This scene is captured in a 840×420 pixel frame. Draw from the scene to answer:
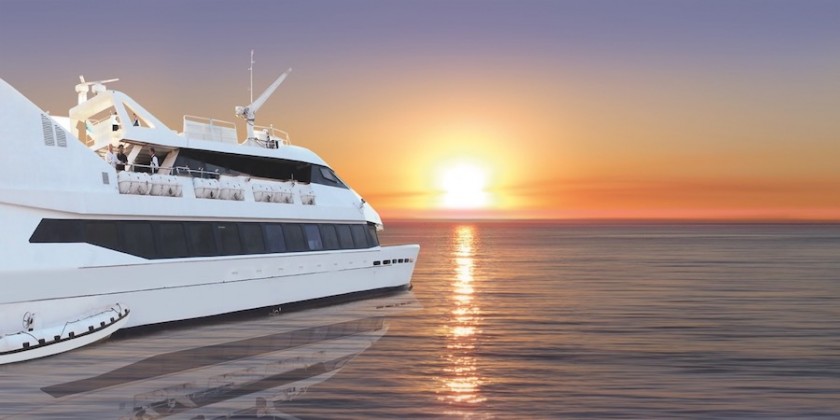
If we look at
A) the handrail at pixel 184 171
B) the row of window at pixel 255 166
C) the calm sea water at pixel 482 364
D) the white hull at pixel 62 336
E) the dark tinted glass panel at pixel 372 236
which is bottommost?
the calm sea water at pixel 482 364

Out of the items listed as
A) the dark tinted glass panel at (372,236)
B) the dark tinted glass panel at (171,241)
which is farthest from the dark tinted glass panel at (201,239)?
the dark tinted glass panel at (372,236)

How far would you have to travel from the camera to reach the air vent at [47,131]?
17453 mm

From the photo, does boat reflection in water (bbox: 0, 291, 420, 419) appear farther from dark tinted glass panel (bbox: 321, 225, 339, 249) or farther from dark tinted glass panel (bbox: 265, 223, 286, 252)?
dark tinted glass panel (bbox: 321, 225, 339, 249)

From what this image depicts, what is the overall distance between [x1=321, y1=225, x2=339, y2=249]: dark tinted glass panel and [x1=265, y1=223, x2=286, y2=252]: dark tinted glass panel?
2270mm

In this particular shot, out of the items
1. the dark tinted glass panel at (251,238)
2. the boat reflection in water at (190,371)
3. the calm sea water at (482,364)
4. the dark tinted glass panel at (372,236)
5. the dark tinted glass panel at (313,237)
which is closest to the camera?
the boat reflection in water at (190,371)

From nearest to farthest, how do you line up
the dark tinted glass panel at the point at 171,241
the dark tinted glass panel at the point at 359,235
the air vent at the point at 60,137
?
the air vent at the point at 60,137
the dark tinted glass panel at the point at 171,241
the dark tinted glass panel at the point at 359,235

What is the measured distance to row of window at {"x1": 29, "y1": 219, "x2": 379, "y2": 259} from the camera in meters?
17.6

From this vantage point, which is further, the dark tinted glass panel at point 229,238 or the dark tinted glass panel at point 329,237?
the dark tinted glass panel at point 329,237

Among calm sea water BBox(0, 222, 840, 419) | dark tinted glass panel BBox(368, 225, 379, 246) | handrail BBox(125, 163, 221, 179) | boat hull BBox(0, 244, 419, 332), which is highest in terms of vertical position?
handrail BBox(125, 163, 221, 179)

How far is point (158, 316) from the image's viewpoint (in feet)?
63.4

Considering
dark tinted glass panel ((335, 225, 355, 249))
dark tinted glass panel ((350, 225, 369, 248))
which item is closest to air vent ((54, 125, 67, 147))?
dark tinted glass panel ((335, 225, 355, 249))

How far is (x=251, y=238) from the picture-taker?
22844 mm

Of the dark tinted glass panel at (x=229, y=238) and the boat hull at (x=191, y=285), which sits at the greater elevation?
the dark tinted glass panel at (x=229, y=238)

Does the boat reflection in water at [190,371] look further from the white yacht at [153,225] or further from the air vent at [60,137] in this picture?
the air vent at [60,137]
